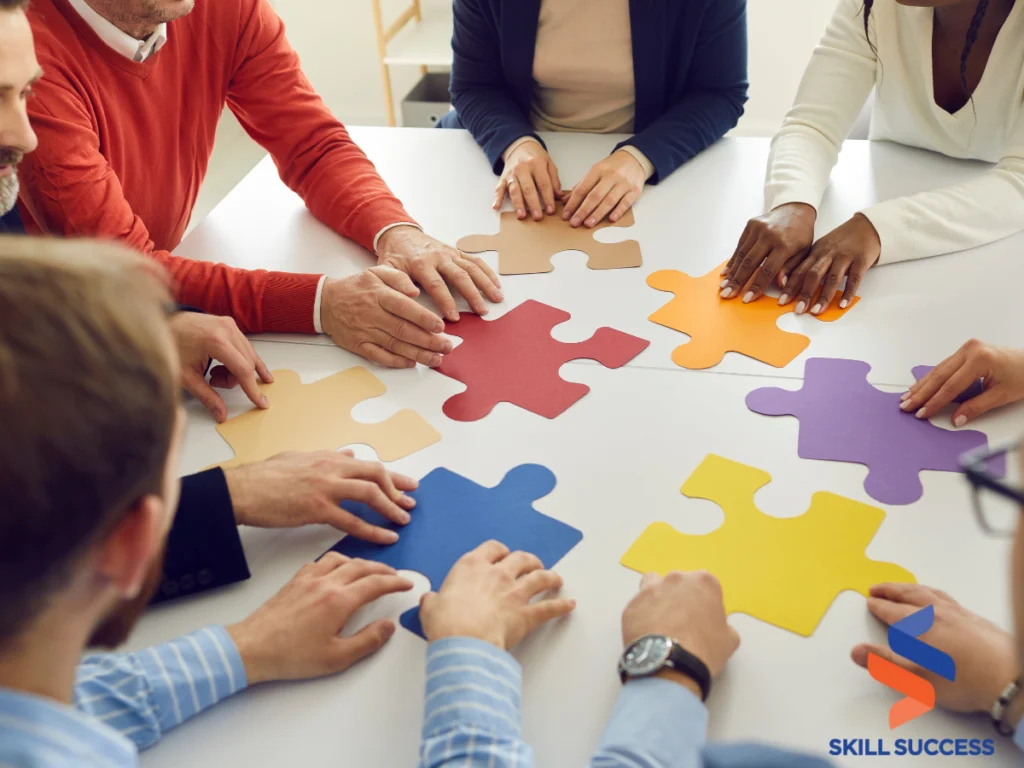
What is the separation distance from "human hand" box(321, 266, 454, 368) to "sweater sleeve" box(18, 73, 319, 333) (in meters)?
0.05

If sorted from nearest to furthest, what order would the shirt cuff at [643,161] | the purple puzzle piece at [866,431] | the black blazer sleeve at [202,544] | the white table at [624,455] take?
the white table at [624,455] < the black blazer sleeve at [202,544] < the purple puzzle piece at [866,431] < the shirt cuff at [643,161]

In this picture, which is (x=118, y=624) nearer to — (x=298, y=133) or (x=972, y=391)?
(x=972, y=391)

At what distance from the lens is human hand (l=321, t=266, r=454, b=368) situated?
1.29m

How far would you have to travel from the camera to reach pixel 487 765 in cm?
77

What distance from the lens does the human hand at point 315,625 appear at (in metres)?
0.87

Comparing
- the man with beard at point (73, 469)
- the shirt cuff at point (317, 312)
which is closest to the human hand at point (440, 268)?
the shirt cuff at point (317, 312)

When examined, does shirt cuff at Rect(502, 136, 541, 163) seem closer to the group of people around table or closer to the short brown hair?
the group of people around table

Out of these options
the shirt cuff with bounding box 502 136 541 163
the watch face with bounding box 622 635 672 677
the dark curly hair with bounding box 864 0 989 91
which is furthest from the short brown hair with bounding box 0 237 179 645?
the dark curly hair with bounding box 864 0 989 91

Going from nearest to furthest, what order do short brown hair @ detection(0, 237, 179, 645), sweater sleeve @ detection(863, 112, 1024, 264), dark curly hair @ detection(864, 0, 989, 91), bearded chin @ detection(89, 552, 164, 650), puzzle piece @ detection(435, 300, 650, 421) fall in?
short brown hair @ detection(0, 237, 179, 645) < bearded chin @ detection(89, 552, 164, 650) < puzzle piece @ detection(435, 300, 650, 421) < sweater sleeve @ detection(863, 112, 1024, 264) < dark curly hair @ detection(864, 0, 989, 91)

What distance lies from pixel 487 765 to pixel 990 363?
30.9 inches

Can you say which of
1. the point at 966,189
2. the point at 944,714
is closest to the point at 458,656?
the point at 944,714

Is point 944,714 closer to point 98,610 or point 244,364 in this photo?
point 98,610

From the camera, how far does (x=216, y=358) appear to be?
1.23 m

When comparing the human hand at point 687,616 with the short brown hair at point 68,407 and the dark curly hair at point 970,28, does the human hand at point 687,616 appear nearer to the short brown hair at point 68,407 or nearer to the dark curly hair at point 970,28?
the short brown hair at point 68,407
